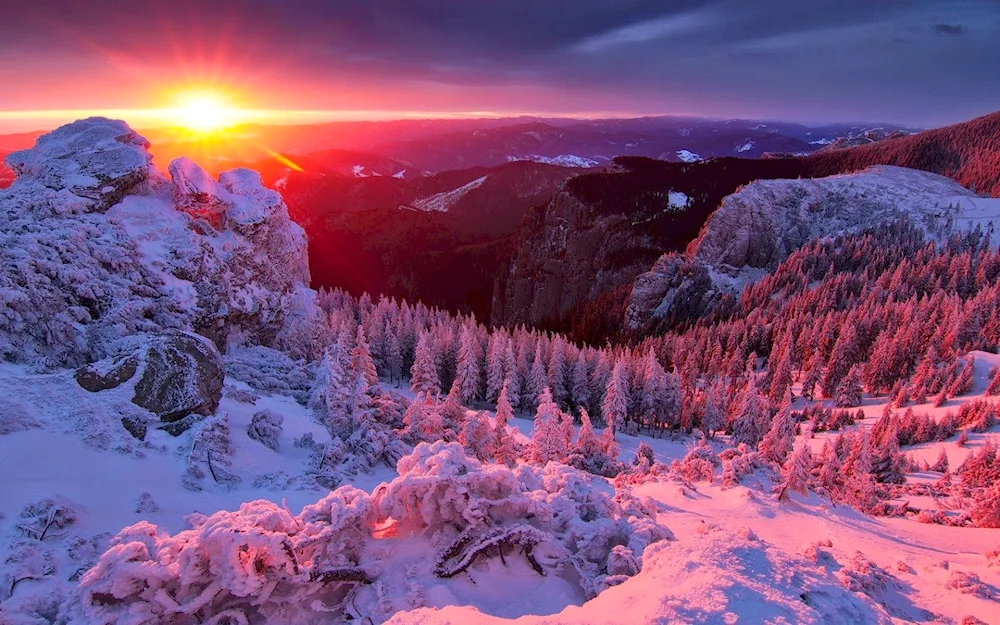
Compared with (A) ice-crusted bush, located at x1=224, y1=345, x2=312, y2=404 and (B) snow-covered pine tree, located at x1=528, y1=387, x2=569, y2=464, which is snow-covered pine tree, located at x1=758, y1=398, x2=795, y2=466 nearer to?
(B) snow-covered pine tree, located at x1=528, y1=387, x2=569, y2=464

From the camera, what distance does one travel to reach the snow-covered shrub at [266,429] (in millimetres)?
17812

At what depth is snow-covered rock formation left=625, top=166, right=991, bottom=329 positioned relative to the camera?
109375 millimetres

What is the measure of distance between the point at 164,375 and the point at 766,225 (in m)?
131

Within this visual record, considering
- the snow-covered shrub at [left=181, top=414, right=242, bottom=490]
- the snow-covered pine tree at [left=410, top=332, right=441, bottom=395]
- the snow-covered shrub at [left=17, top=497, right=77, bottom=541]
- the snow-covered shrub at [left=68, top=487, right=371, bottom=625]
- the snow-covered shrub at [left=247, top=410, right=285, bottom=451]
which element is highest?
the snow-covered shrub at [left=68, top=487, right=371, bottom=625]

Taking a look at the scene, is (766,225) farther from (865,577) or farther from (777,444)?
(865,577)

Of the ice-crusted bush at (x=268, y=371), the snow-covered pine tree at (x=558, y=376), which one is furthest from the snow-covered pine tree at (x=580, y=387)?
the ice-crusted bush at (x=268, y=371)

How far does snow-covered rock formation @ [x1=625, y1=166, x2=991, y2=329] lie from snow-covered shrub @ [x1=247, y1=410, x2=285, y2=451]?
9552cm

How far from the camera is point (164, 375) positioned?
16.5 m

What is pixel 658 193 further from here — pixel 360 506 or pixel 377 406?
pixel 360 506

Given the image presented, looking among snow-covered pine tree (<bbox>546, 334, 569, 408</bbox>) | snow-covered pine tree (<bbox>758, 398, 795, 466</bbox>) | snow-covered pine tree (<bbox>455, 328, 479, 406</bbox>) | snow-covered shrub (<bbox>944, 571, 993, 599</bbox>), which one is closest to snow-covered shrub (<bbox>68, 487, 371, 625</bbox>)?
snow-covered shrub (<bbox>944, 571, 993, 599</bbox>)

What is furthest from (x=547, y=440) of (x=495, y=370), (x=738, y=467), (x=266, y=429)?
(x=495, y=370)

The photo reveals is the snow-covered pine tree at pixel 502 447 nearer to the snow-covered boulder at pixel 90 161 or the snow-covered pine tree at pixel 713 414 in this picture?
the snow-covered boulder at pixel 90 161

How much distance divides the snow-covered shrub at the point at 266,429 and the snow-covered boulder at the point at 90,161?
15268 mm

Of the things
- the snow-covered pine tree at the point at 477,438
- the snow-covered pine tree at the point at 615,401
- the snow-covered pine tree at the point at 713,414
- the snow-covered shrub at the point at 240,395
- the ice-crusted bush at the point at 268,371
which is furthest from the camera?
the snow-covered pine tree at the point at 713,414
